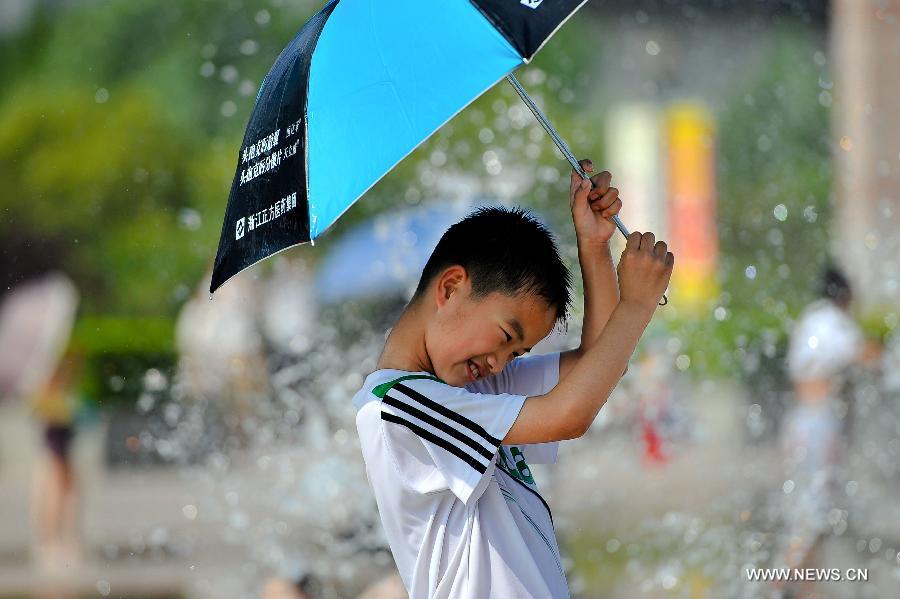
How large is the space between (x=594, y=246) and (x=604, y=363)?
11.4 inches

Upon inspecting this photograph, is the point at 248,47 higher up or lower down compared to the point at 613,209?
higher up

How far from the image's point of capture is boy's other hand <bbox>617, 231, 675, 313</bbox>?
5.90 ft

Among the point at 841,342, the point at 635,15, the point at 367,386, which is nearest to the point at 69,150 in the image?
the point at 635,15

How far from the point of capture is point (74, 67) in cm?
1334

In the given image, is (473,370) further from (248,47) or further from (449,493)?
(248,47)

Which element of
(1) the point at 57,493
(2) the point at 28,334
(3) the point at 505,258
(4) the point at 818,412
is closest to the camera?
(3) the point at 505,258

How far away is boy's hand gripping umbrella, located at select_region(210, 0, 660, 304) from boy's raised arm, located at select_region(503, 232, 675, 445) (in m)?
0.20

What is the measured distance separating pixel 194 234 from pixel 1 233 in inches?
128

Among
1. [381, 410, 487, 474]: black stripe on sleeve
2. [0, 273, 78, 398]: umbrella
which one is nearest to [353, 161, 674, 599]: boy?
[381, 410, 487, 474]: black stripe on sleeve

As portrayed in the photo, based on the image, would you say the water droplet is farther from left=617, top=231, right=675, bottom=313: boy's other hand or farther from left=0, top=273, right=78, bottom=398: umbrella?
left=617, top=231, right=675, bottom=313: boy's other hand

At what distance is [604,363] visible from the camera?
1762 mm

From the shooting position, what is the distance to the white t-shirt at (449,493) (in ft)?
5.76

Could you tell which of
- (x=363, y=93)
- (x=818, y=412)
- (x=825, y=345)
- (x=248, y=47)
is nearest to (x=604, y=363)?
(x=363, y=93)

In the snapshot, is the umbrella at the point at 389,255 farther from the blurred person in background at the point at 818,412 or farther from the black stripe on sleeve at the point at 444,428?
the black stripe on sleeve at the point at 444,428
